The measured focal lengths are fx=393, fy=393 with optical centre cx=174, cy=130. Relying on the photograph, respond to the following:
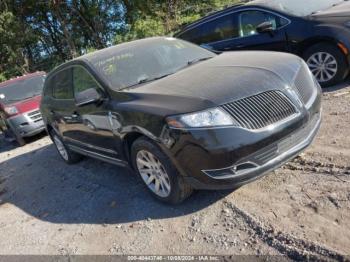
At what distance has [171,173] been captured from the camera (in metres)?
3.87

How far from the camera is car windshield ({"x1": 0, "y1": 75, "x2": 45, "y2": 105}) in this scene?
36.2 ft

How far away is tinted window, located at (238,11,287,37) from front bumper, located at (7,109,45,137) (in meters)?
5.82

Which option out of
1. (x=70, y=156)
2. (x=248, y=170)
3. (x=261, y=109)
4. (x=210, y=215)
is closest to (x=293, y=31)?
(x=261, y=109)

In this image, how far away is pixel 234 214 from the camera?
3.79 meters

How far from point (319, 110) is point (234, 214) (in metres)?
1.47

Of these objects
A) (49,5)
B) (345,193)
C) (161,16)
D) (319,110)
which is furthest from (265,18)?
(49,5)

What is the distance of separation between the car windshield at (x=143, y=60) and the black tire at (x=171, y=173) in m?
0.79

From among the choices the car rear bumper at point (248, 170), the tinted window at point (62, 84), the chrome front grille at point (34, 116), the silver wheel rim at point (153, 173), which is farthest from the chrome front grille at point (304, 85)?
the chrome front grille at point (34, 116)

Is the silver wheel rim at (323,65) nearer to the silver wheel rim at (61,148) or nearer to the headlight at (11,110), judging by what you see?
the silver wheel rim at (61,148)

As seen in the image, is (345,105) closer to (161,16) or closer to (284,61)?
(284,61)

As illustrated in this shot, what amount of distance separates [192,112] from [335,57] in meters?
3.79

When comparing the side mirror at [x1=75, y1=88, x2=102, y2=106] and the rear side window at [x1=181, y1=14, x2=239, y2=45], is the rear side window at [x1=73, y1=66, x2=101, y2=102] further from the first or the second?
the rear side window at [x1=181, y1=14, x2=239, y2=45]

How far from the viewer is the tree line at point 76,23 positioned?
17.6 m

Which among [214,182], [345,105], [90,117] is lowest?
[345,105]
